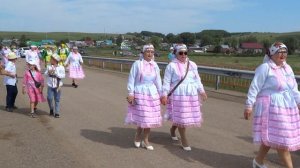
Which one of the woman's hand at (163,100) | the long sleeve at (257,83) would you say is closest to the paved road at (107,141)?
the woman's hand at (163,100)

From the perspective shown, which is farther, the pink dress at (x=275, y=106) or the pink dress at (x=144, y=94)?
the pink dress at (x=144, y=94)

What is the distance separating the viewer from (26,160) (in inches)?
278

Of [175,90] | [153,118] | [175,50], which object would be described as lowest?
[153,118]

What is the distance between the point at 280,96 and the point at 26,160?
12.7 ft

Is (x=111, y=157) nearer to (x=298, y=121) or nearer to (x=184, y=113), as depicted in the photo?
(x=184, y=113)

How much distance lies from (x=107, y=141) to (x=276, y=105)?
3453 mm

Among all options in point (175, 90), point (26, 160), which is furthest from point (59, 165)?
point (175, 90)

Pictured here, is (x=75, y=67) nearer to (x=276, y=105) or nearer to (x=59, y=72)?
(x=59, y=72)

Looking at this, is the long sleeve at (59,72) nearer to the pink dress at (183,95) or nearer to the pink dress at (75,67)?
the pink dress at (183,95)

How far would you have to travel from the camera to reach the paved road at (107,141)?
695 cm

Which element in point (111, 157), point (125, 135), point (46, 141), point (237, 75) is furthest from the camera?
point (237, 75)

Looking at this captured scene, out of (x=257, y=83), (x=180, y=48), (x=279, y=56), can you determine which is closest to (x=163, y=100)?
(x=180, y=48)

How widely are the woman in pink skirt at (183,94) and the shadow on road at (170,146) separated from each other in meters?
0.28

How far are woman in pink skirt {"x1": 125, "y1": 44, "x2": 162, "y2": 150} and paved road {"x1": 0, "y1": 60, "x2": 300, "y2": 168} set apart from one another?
46 cm
